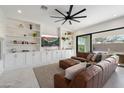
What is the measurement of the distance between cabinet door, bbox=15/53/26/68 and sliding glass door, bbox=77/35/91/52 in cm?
473

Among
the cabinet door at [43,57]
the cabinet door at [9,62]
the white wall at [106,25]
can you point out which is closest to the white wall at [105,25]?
the white wall at [106,25]

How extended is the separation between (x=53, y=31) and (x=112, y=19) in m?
4.06

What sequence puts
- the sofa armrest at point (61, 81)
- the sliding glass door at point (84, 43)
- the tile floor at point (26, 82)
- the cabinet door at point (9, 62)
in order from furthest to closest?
the sliding glass door at point (84, 43) < the cabinet door at point (9, 62) < the tile floor at point (26, 82) < the sofa armrest at point (61, 81)

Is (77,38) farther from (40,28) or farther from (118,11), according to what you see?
(118,11)

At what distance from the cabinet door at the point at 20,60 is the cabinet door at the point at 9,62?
0.19 m

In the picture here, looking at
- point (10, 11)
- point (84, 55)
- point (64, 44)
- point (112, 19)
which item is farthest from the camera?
Answer: point (64, 44)

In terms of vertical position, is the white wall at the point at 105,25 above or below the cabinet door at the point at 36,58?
above

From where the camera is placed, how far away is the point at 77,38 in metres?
8.88

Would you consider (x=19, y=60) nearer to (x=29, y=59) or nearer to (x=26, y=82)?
(x=29, y=59)

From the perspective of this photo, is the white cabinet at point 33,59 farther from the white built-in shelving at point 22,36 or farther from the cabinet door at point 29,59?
the white built-in shelving at point 22,36

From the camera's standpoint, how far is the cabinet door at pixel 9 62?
493 cm

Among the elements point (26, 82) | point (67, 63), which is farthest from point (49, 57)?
point (26, 82)

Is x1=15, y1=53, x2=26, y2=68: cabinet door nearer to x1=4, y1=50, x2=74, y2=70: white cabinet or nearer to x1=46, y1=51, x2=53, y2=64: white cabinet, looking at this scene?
x1=4, y1=50, x2=74, y2=70: white cabinet
